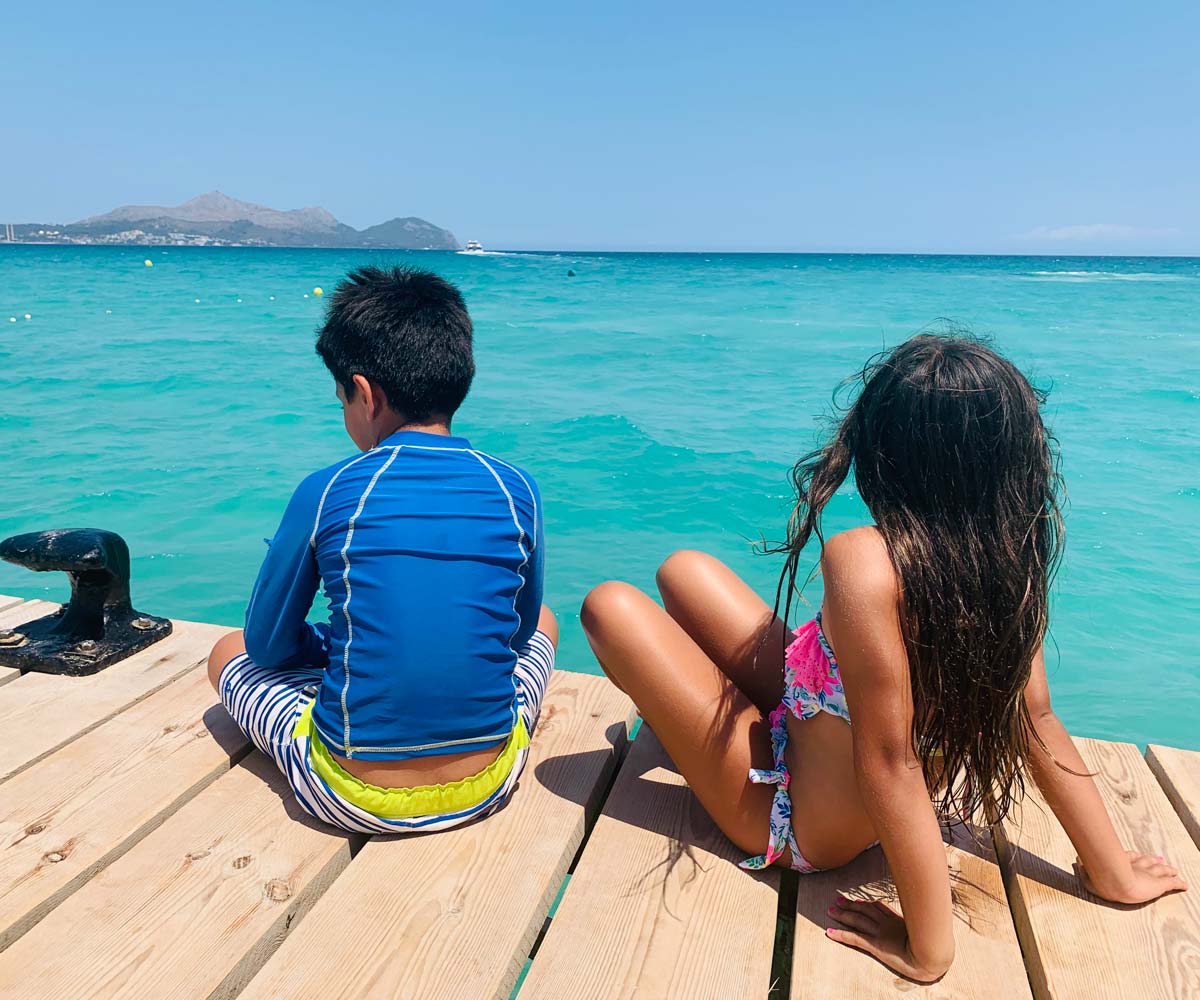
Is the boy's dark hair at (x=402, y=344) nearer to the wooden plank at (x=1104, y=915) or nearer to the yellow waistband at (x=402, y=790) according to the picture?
the yellow waistband at (x=402, y=790)

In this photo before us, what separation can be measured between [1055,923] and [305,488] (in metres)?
1.77

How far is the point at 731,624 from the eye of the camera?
2.08 metres

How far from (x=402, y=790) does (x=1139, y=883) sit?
1.54 metres

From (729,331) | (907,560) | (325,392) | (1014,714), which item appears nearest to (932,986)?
(1014,714)

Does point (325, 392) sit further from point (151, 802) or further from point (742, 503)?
point (151, 802)

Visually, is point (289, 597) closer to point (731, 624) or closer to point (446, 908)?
point (446, 908)

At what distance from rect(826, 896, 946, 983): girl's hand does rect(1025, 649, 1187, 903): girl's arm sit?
0.41m

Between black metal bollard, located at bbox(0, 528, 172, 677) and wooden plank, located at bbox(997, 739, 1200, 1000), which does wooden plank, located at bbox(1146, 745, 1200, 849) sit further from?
black metal bollard, located at bbox(0, 528, 172, 677)

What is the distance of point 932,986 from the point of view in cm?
164

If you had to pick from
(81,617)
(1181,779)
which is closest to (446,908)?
(81,617)

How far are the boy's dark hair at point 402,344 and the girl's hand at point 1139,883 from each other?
1.76 metres

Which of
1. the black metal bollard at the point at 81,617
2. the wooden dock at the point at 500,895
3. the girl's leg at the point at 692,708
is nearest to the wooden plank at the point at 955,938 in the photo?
the wooden dock at the point at 500,895

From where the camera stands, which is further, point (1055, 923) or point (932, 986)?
point (1055, 923)

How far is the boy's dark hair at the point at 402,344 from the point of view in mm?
2145
